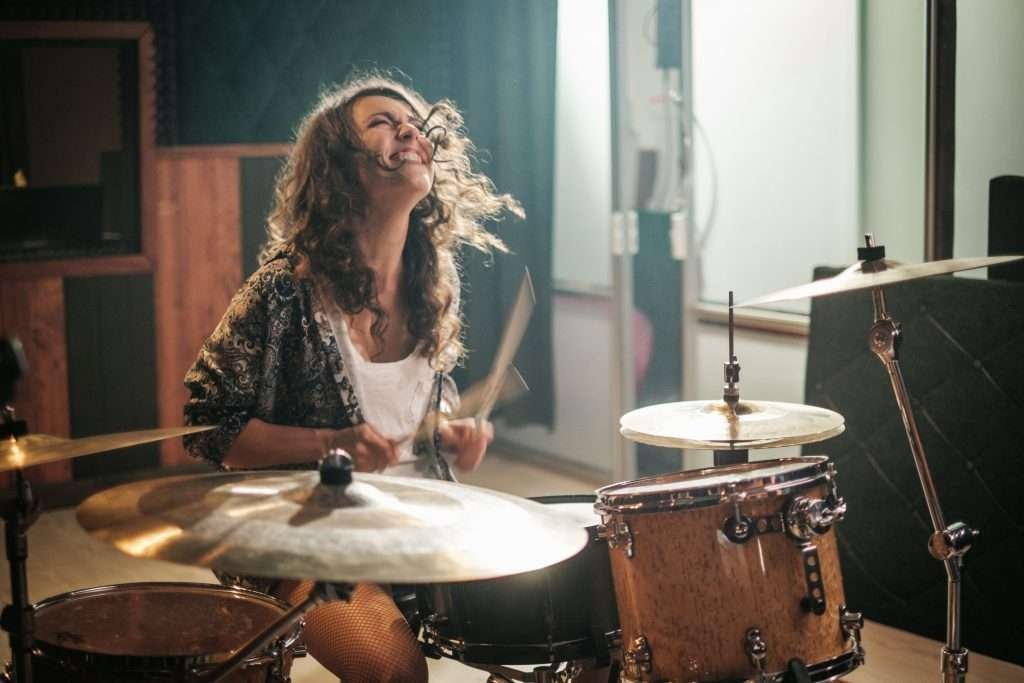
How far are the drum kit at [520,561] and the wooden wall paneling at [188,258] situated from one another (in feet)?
8.39

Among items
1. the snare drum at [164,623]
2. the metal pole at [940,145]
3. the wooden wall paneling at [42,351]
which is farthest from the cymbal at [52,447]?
the wooden wall paneling at [42,351]

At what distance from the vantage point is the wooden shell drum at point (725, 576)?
184 centimetres

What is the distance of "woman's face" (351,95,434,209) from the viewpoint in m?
2.38

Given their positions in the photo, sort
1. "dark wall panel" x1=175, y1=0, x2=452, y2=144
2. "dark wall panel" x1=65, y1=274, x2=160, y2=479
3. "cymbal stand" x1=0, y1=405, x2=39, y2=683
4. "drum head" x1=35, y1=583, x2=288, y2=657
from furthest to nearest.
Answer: "dark wall panel" x1=175, y1=0, x2=452, y2=144
"dark wall panel" x1=65, y1=274, x2=160, y2=479
"drum head" x1=35, y1=583, x2=288, y2=657
"cymbal stand" x1=0, y1=405, x2=39, y2=683

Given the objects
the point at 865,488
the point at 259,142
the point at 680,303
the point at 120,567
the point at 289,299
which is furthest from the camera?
the point at 259,142

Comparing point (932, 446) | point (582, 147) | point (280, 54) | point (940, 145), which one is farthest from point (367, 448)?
point (280, 54)

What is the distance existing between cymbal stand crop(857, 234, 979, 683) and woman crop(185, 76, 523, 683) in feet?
2.38

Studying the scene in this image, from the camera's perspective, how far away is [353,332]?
2420mm

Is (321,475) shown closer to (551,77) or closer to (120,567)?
(120,567)

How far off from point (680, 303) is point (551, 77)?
1031 mm

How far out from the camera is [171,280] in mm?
4520

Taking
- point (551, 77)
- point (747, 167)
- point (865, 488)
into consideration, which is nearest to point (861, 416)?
point (865, 488)

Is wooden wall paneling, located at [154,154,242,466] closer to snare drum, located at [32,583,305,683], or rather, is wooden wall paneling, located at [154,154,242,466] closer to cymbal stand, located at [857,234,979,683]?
snare drum, located at [32,583,305,683]

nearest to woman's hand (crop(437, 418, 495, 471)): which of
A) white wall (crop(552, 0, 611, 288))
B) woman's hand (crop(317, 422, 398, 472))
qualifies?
woman's hand (crop(317, 422, 398, 472))
